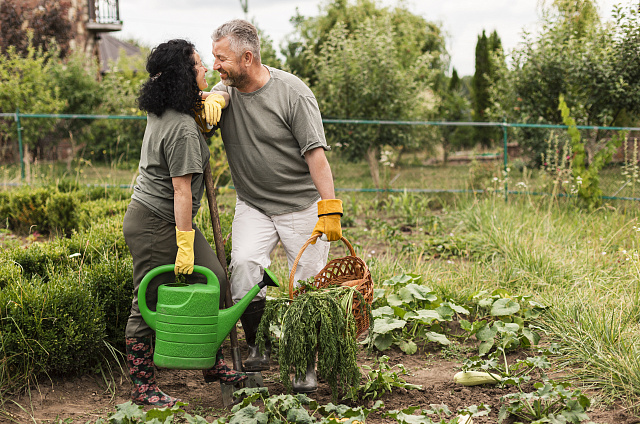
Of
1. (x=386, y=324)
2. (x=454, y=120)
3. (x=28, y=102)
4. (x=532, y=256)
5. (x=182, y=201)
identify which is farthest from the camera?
(x=454, y=120)

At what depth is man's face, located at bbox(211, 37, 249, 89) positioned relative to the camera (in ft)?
9.55

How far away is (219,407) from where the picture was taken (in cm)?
280

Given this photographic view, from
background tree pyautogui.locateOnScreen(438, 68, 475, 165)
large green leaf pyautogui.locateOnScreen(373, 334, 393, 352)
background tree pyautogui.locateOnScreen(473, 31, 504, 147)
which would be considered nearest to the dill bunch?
large green leaf pyautogui.locateOnScreen(373, 334, 393, 352)

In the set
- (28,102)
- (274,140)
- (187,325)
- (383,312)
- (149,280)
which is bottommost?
(383,312)

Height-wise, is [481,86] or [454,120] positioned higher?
[481,86]

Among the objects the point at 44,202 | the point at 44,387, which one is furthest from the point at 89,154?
the point at 44,387

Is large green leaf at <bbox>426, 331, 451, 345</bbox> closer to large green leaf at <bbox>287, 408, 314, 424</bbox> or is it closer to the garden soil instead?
the garden soil

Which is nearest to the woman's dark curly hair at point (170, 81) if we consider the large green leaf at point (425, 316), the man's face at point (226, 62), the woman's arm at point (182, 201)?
the man's face at point (226, 62)

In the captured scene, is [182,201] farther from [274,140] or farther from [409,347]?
[409,347]

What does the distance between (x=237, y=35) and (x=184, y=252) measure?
1.08 metres

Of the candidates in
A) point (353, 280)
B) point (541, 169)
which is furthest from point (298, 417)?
point (541, 169)

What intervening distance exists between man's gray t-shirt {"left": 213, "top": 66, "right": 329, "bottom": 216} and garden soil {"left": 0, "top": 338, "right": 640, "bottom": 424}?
37.3 inches

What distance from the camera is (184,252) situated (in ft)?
8.70

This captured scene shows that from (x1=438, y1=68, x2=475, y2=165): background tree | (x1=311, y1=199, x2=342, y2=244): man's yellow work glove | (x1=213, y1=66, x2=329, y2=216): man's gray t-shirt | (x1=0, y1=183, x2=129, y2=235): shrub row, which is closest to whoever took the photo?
(x1=311, y1=199, x2=342, y2=244): man's yellow work glove
